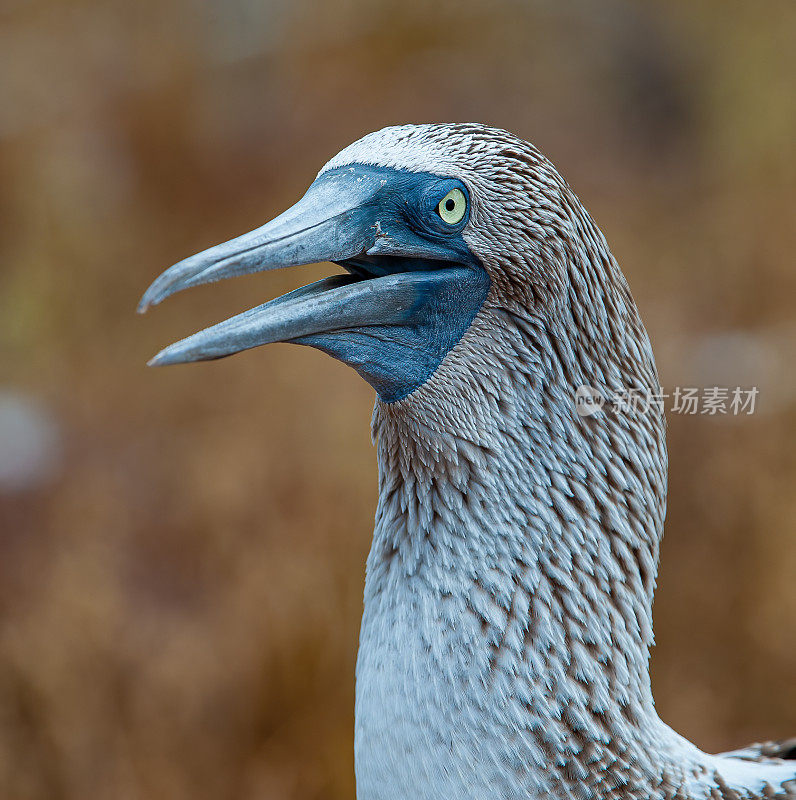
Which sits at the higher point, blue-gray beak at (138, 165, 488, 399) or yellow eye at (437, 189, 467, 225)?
yellow eye at (437, 189, 467, 225)

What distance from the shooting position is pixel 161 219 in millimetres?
7703

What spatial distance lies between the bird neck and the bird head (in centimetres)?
5

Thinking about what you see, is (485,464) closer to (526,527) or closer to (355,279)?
(526,527)

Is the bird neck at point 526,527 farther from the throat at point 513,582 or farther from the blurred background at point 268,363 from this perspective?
the blurred background at point 268,363

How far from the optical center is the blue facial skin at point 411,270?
1.85 metres

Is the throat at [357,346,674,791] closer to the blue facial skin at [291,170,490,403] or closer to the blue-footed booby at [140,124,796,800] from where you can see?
the blue-footed booby at [140,124,796,800]

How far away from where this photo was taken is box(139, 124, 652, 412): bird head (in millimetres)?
1809

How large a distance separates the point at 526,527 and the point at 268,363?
4702mm

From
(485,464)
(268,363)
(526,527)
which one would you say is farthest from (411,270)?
(268,363)

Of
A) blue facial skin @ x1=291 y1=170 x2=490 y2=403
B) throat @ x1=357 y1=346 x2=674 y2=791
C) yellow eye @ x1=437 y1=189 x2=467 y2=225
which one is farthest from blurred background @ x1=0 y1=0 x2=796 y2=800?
yellow eye @ x1=437 y1=189 x2=467 y2=225

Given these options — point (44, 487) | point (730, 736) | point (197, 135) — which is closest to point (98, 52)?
point (197, 135)

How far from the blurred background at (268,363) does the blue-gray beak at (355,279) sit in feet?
9.89

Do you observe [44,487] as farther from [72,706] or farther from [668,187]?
[668,187]

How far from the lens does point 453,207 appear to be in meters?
1.88
